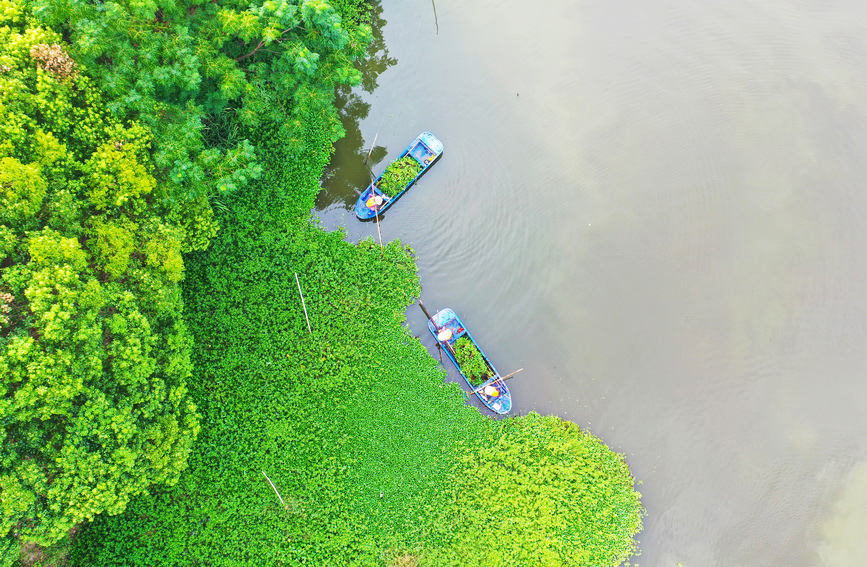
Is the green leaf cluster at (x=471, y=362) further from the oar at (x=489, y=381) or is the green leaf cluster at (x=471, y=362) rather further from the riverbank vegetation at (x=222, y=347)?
the riverbank vegetation at (x=222, y=347)

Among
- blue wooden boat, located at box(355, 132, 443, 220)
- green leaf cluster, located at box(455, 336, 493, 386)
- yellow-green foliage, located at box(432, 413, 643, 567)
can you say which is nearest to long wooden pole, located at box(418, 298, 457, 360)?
green leaf cluster, located at box(455, 336, 493, 386)

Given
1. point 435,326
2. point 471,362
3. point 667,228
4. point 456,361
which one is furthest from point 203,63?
point 667,228

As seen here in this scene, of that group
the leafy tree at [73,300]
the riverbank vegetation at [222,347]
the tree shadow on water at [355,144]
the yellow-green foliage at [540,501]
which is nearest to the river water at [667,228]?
the tree shadow on water at [355,144]

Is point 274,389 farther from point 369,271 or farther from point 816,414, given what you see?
point 816,414

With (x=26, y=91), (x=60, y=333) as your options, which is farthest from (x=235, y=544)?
(x=26, y=91)

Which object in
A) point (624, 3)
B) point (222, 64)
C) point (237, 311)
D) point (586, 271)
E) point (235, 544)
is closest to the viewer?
point (222, 64)

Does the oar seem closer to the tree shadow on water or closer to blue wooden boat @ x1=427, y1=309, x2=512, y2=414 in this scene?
blue wooden boat @ x1=427, y1=309, x2=512, y2=414
